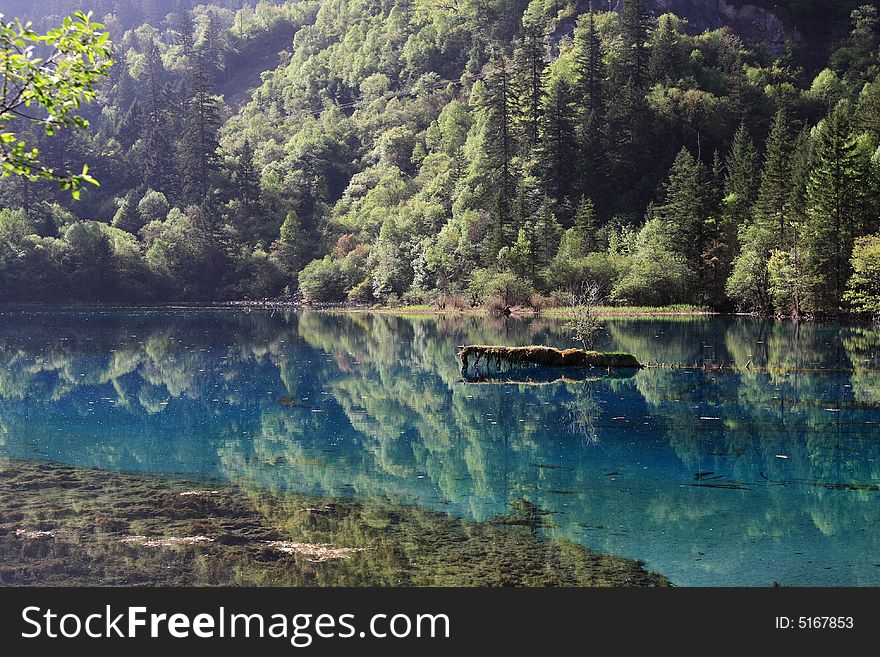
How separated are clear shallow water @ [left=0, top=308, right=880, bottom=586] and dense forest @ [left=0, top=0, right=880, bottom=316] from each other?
33.0 m

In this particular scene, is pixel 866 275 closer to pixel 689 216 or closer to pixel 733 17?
pixel 689 216

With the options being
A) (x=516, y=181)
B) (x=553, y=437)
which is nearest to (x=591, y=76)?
(x=516, y=181)

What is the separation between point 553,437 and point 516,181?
8944 cm

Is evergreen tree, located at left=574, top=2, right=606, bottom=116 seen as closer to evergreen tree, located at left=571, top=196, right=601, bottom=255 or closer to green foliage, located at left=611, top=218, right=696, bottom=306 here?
evergreen tree, located at left=571, top=196, right=601, bottom=255

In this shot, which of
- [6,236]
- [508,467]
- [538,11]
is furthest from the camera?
[538,11]

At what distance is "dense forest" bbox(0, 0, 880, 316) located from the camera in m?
83.6

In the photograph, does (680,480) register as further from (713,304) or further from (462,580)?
(713,304)

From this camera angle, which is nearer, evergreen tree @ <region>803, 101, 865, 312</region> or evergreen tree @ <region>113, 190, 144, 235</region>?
evergreen tree @ <region>803, 101, 865, 312</region>

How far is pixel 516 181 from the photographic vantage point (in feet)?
368

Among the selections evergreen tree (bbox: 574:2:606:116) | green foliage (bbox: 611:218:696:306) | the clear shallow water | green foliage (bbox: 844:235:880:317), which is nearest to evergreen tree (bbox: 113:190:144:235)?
evergreen tree (bbox: 574:2:606:116)

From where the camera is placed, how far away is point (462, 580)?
13555mm
